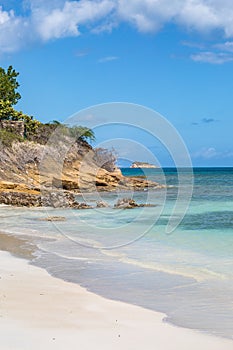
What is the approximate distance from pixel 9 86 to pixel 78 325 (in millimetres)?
45786

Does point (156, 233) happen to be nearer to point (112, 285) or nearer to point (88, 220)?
point (88, 220)

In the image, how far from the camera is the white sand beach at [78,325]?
683 cm

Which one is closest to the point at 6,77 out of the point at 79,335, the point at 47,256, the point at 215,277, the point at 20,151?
the point at 20,151

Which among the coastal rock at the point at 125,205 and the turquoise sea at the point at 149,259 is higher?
the coastal rock at the point at 125,205

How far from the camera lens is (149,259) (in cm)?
1400

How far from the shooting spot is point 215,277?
11609 millimetres

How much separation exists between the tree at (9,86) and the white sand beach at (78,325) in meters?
42.6

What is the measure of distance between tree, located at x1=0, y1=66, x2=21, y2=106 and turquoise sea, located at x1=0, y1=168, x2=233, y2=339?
2706cm

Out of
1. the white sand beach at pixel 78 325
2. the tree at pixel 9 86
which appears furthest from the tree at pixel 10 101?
the white sand beach at pixel 78 325

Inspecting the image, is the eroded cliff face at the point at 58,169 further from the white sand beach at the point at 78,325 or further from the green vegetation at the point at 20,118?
the white sand beach at the point at 78,325

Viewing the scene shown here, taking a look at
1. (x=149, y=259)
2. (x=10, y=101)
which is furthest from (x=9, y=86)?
(x=149, y=259)

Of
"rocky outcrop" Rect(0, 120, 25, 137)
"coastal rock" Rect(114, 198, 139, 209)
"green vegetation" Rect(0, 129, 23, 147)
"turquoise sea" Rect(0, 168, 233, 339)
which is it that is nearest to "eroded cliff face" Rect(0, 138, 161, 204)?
"green vegetation" Rect(0, 129, 23, 147)

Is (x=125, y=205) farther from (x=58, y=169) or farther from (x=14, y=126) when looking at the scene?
(x=14, y=126)

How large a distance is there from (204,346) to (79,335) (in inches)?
67.8
